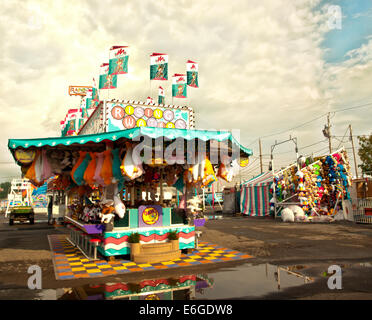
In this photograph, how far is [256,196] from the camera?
26625 millimetres

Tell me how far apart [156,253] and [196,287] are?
2744 millimetres

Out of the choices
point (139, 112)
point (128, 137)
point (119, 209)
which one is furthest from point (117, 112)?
point (119, 209)

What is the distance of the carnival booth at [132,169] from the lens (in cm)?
820

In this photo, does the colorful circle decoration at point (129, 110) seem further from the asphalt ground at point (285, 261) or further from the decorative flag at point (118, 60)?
the asphalt ground at point (285, 261)

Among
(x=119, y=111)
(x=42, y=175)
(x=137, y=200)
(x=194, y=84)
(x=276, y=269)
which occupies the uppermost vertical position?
(x=194, y=84)

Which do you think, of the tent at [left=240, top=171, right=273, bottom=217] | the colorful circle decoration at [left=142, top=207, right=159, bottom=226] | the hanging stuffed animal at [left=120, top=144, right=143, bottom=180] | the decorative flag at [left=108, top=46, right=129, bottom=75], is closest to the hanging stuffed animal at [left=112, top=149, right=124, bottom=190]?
the hanging stuffed animal at [left=120, top=144, right=143, bottom=180]

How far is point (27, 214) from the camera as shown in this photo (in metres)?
23.2

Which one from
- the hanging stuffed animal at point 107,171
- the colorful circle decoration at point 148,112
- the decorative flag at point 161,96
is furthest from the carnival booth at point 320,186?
the hanging stuffed animal at point 107,171

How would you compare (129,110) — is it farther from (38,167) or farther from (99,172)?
(99,172)

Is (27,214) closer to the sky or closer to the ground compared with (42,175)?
closer to the ground

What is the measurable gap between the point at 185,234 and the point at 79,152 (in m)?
4.88

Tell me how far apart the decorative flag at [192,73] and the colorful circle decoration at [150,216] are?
35.9 feet
